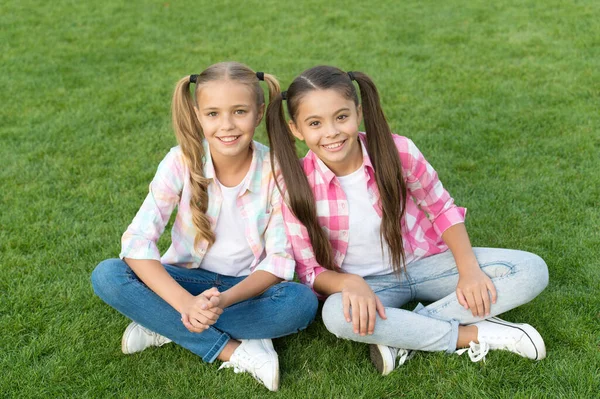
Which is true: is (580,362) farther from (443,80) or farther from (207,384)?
(443,80)

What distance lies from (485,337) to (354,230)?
2.23ft

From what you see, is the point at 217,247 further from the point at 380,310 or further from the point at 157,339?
the point at 380,310

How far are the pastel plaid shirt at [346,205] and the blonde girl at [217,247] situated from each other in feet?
0.28

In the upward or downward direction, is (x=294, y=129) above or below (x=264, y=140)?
above

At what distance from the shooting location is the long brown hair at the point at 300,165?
9.01 ft

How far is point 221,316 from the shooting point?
282 cm

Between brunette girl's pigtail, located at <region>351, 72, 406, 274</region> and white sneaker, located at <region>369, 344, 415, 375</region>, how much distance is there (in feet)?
1.52

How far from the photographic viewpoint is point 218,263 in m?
2.99

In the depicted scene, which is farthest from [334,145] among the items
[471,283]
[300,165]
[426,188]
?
[471,283]

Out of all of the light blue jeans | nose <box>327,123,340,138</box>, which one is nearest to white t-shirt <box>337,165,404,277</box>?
the light blue jeans

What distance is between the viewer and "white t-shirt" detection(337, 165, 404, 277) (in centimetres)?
286

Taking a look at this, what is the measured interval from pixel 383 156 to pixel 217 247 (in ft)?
2.69

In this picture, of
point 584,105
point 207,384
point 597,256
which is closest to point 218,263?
point 207,384

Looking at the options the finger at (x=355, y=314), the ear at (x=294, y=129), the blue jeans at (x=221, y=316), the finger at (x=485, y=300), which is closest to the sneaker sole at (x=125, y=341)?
the blue jeans at (x=221, y=316)
